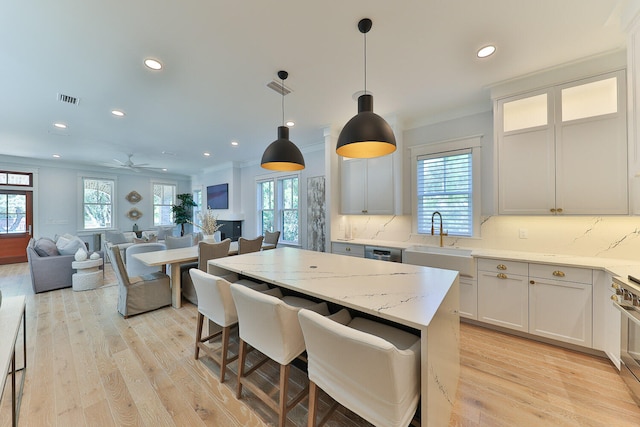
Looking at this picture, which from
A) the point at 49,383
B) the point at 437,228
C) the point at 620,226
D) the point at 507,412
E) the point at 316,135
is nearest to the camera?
the point at 507,412

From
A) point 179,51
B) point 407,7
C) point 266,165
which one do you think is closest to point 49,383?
point 266,165

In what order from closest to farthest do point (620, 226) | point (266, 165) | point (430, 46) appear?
point (430, 46) < point (620, 226) < point (266, 165)

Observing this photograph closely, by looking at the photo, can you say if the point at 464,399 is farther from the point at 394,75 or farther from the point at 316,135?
the point at 316,135

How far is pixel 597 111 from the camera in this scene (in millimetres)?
2400

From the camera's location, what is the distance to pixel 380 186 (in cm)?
366

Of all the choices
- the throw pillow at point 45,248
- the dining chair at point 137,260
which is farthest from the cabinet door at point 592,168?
the throw pillow at point 45,248

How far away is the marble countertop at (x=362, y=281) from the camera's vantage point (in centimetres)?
120

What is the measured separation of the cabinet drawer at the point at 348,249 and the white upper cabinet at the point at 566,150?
1.78 m

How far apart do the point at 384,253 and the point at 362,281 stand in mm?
1754

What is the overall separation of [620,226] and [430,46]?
2563 millimetres

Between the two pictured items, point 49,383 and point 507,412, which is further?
point 49,383

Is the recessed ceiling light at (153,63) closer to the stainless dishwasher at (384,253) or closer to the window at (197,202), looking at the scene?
the stainless dishwasher at (384,253)

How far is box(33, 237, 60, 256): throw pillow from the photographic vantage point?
13.4 feet

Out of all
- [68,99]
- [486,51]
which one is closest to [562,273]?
[486,51]
